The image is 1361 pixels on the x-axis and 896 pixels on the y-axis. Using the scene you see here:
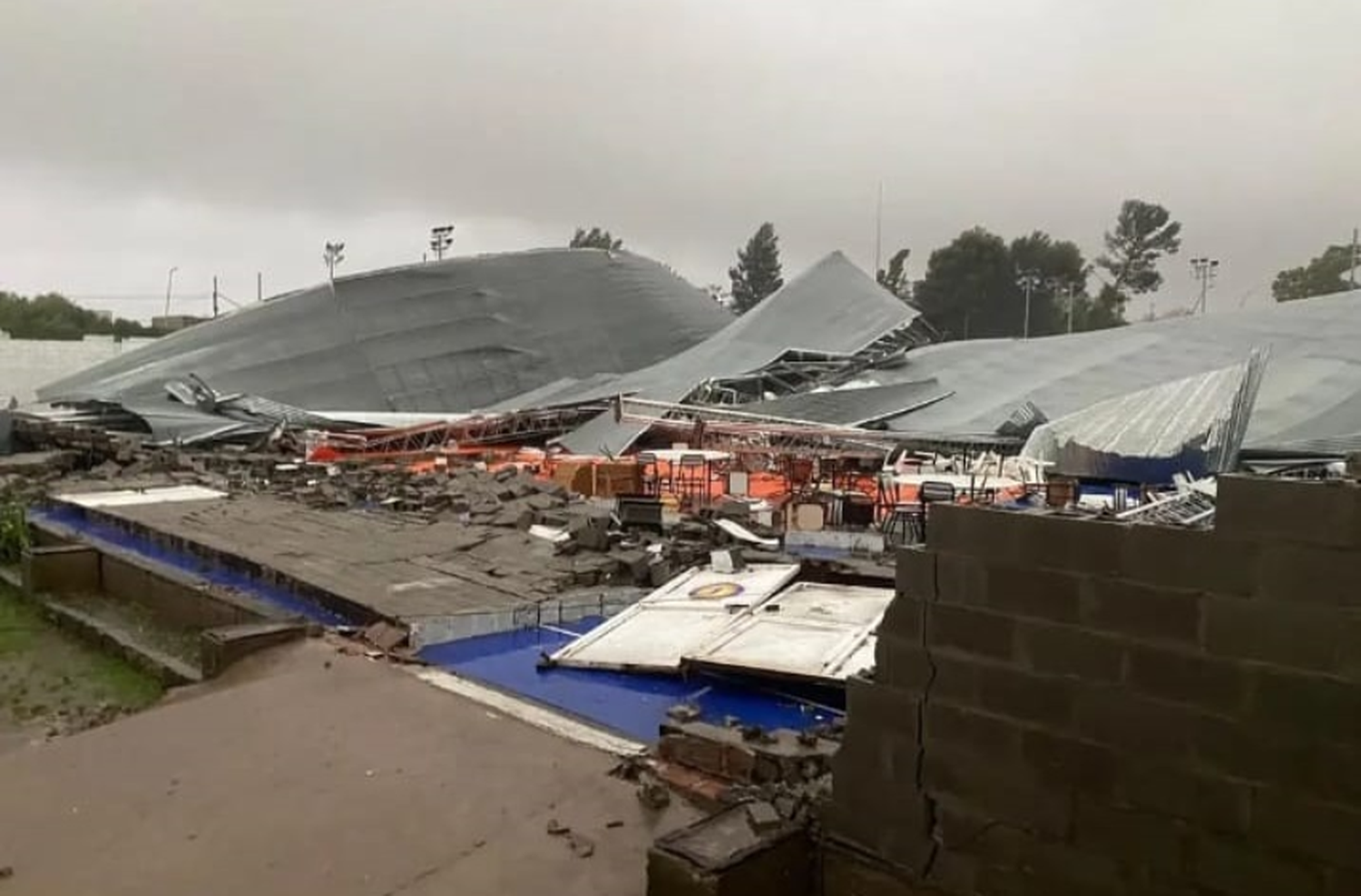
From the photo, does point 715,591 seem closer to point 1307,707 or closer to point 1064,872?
point 1064,872

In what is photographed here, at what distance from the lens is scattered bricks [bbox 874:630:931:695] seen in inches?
151

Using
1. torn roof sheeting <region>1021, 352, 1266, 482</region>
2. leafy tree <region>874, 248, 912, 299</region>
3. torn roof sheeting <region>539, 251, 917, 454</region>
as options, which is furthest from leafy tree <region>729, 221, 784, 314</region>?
torn roof sheeting <region>1021, 352, 1266, 482</region>

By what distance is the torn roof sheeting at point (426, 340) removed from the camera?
3516 cm

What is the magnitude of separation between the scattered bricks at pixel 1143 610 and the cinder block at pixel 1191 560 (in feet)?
0.12

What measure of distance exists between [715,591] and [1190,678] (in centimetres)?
564

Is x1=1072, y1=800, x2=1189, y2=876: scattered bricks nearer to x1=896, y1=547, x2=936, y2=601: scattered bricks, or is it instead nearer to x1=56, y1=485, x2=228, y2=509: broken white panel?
x1=896, y1=547, x2=936, y2=601: scattered bricks

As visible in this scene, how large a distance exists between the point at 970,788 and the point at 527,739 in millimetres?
3051

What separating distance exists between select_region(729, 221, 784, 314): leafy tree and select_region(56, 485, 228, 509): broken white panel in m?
76.6

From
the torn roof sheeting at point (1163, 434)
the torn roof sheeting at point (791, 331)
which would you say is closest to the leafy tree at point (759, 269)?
the torn roof sheeting at point (791, 331)

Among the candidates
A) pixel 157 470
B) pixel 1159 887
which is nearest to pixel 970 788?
pixel 1159 887

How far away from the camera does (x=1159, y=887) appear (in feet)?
10.6

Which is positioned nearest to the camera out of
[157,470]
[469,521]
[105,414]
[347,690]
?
[347,690]

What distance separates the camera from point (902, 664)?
3885mm

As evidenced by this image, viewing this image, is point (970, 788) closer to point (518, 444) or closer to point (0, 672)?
point (0, 672)
